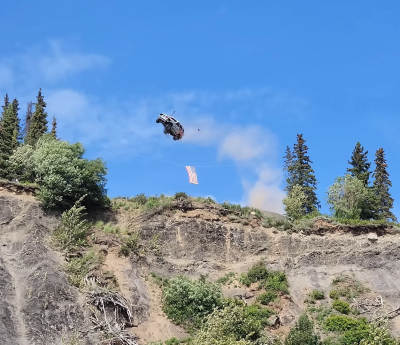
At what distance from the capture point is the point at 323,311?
36.3 m

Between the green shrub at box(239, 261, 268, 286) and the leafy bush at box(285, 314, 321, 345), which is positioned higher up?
the green shrub at box(239, 261, 268, 286)

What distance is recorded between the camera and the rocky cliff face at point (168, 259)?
30.3 metres

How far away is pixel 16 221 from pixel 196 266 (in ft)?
41.1

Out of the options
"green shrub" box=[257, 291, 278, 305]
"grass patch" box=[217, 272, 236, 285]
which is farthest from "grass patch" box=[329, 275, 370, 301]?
"grass patch" box=[217, 272, 236, 285]

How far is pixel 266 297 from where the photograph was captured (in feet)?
120

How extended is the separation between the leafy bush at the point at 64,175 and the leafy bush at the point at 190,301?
1022 centimetres

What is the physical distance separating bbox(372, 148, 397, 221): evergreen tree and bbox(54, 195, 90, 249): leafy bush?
28.3 metres

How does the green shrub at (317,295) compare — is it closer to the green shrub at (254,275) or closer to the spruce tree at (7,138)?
the green shrub at (254,275)

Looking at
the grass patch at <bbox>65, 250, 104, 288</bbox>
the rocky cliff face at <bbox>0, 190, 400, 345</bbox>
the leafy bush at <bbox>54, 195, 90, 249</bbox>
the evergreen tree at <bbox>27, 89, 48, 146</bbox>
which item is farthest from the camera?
the evergreen tree at <bbox>27, 89, 48, 146</bbox>

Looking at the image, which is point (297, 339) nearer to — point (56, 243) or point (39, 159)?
point (56, 243)

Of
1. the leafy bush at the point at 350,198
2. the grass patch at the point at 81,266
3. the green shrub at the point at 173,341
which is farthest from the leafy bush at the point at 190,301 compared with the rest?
the leafy bush at the point at 350,198

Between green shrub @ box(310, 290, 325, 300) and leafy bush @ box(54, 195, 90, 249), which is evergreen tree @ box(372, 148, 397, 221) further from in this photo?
leafy bush @ box(54, 195, 90, 249)

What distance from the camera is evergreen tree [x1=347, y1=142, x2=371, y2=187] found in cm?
5388

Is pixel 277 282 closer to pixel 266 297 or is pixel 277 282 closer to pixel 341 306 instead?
pixel 266 297
